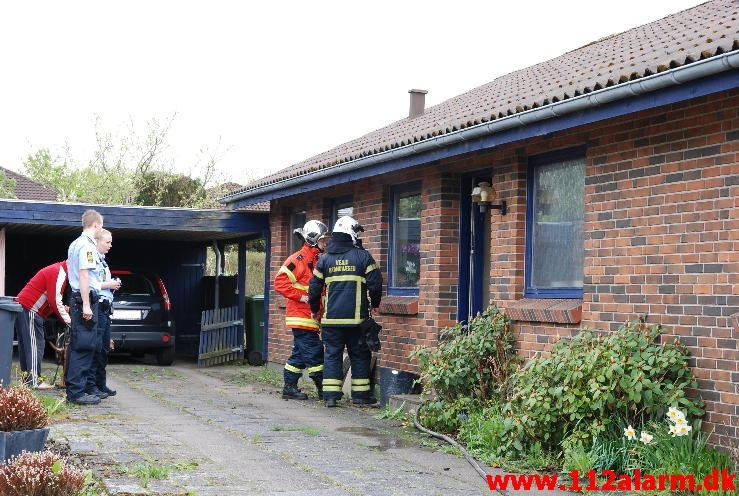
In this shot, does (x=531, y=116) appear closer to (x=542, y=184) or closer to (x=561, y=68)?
(x=542, y=184)

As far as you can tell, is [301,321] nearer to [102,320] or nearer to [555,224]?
[102,320]

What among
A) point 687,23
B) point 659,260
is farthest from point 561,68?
point 659,260

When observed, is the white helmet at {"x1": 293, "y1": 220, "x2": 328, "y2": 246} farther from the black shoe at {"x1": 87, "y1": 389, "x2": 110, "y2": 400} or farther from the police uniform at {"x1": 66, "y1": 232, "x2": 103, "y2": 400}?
the black shoe at {"x1": 87, "y1": 389, "x2": 110, "y2": 400}

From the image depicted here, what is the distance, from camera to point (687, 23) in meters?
9.71

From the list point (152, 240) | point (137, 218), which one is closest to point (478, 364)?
point (137, 218)

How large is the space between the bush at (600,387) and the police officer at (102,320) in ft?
16.1

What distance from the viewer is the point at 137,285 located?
55.6 feet

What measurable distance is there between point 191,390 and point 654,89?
7758 mm

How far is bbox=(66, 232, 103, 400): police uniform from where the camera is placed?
10.4m

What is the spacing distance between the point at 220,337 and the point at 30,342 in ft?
18.4

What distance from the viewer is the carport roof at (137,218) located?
51.0ft

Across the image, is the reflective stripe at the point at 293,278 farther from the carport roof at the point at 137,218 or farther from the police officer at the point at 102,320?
the carport roof at the point at 137,218

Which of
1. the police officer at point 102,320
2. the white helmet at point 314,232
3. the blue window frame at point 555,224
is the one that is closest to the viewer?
the blue window frame at point 555,224

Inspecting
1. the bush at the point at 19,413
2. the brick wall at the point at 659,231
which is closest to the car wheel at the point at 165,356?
the brick wall at the point at 659,231
